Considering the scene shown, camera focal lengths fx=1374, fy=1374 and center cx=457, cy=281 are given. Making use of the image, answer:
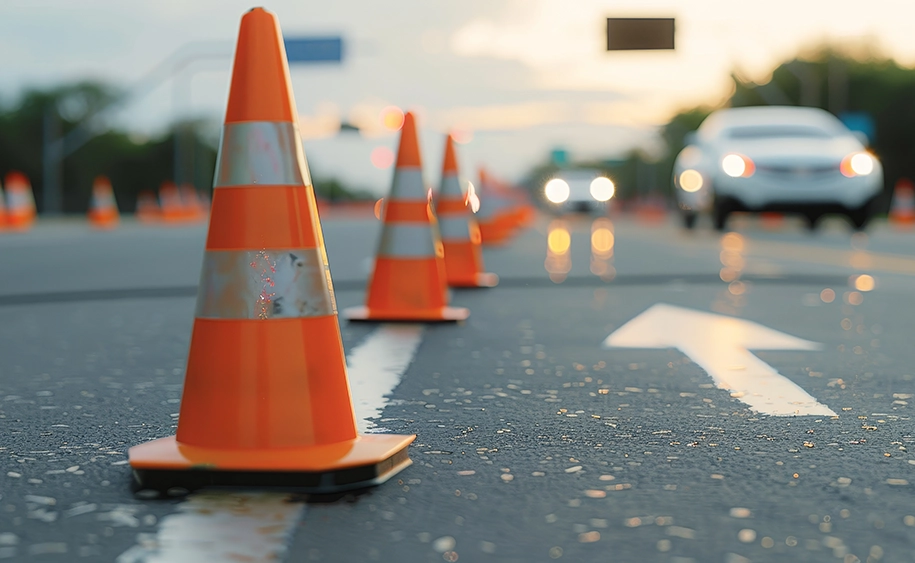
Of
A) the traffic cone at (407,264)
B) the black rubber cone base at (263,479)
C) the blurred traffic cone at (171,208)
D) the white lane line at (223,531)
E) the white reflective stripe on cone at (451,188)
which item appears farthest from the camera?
the blurred traffic cone at (171,208)

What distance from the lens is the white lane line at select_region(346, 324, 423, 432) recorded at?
5.15 metres

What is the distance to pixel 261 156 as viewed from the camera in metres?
4.18

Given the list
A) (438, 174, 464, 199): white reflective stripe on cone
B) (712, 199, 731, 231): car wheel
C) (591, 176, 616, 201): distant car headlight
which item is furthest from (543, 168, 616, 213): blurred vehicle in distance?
(438, 174, 464, 199): white reflective stripe on cone

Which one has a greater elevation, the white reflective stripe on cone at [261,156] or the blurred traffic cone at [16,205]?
the white reflective stripe on cone at [261,156]

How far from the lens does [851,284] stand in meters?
12.0

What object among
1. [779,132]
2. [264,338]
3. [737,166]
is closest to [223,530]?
[264,338]

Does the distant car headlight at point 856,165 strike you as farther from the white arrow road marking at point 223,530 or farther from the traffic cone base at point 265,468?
the white arrow road marking at point 223,530

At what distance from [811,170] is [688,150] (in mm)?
3963

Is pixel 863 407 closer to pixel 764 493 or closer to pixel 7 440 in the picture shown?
pixel 764 493

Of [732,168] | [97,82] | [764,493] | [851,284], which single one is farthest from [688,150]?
[97,82]

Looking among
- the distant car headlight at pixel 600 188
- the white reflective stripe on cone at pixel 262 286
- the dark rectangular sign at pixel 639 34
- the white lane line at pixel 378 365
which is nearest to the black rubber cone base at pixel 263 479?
the white reflective stripe on cone at pixel 262 286

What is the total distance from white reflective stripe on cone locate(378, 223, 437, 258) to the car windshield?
14.8m

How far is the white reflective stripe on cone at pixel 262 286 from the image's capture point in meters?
4.05

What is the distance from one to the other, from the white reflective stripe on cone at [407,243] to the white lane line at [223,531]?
15.9 ft
